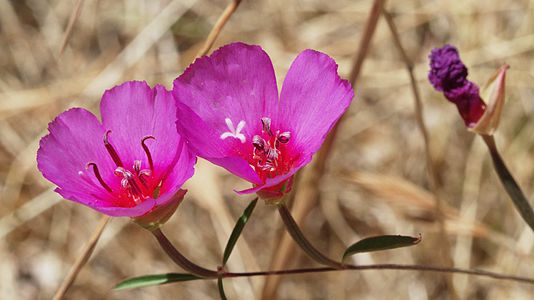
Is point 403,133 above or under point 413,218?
above

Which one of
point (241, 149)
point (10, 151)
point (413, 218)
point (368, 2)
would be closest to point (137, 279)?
point (241, 149)

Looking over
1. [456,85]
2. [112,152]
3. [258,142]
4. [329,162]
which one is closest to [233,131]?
[258,142]

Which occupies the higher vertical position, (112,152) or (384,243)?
(112,152)

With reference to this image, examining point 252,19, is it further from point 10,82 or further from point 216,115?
point 216,115

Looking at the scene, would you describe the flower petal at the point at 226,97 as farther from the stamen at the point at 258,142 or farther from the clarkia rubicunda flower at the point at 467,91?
the clarkia rubicunda flower at the point at 467,91

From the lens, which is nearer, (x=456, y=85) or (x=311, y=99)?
(x=311, y=99)

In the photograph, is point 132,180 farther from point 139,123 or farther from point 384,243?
point 384,243
